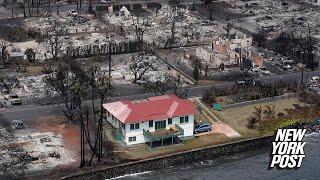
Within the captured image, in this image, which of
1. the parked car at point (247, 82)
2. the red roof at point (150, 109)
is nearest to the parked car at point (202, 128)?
the red roof at point (150, 109)

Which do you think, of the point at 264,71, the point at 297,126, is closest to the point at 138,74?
the point at 264,71

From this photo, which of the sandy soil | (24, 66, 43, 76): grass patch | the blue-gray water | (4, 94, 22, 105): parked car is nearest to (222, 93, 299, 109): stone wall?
the sandy soil

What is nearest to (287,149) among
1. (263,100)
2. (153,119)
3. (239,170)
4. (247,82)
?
(239,170)

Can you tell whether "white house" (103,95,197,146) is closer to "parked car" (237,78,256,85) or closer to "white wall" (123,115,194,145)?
"white wall" (123,115,194,145)

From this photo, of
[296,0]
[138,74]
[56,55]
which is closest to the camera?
[138,74]

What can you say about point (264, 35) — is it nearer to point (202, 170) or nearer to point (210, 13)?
point (210, 13)

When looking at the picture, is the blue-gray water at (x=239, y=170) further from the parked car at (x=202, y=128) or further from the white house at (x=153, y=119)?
the parked car at (x=202, y=128)

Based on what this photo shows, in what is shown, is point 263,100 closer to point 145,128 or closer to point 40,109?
point 145,128
